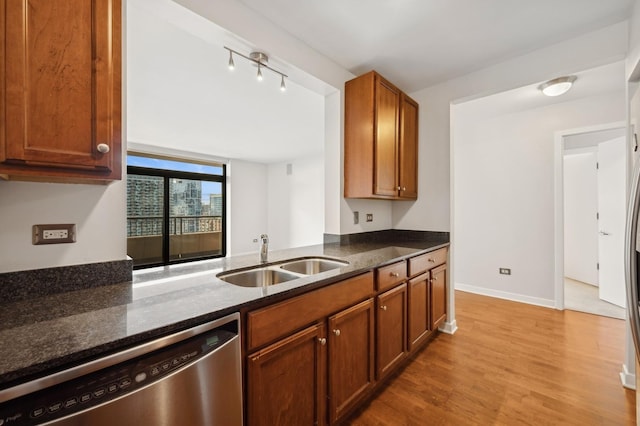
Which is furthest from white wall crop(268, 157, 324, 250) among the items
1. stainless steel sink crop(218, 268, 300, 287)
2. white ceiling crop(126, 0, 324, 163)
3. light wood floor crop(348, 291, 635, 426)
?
stainless steel sink crop(218, 268, 300, 287)

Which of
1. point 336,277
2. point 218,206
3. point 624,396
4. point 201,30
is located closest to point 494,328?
point 624,396

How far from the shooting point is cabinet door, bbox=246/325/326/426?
3.46 ft

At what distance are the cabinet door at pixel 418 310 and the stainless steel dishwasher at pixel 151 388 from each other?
4.86 ft

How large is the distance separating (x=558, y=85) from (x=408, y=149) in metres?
1.54

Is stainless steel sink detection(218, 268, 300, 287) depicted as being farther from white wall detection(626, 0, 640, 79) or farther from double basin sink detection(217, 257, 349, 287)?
white wall detection(626, 0, 640, 79)

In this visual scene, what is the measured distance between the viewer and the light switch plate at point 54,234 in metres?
1.08

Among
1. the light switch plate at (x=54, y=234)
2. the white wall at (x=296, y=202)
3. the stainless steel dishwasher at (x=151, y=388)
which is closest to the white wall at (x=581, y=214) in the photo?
the white wall at (x=296, y=202)

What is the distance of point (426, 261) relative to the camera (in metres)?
Answer: 2.27

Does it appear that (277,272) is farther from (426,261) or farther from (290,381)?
(426,261)

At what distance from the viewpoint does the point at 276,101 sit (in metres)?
2.99

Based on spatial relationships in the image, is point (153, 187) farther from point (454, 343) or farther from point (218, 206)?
point (454, 343)

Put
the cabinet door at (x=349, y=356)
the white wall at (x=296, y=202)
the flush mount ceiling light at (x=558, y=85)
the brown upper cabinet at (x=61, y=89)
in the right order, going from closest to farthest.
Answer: the brown upper cabinet at (x=61, y=89)
the cabinet door at (x=349, y=356)
the flush mount ceiling light at (x=558, y=85)
the white wall at (x=296, y=202)

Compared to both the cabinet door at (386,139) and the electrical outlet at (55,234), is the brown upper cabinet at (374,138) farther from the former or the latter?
the electrical outlet at (55,234)

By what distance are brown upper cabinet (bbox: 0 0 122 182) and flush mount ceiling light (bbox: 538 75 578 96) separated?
3.49m
